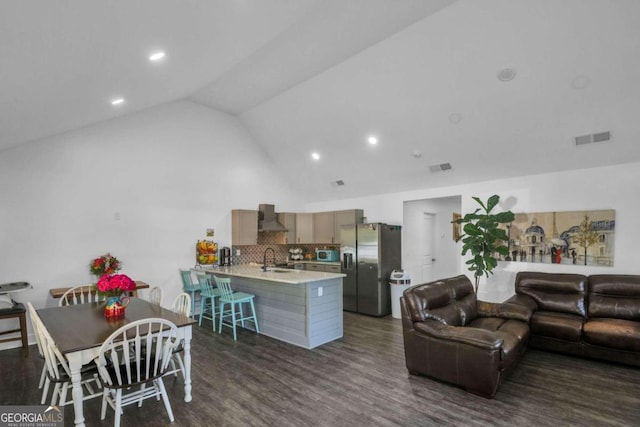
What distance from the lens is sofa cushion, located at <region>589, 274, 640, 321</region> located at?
4023 millimetres

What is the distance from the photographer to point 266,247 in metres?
7.70

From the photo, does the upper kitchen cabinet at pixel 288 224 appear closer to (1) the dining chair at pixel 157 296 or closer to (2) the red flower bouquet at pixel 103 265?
(2) the red flower bouquet at pixel 103 265

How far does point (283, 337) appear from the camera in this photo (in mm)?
4770

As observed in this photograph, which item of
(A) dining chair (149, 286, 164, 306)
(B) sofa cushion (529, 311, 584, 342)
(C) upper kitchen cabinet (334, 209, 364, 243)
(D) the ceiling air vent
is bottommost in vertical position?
(B) sofa cushion (529, 311, 584, 342)

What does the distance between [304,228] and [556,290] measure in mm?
4979

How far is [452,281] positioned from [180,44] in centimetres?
409

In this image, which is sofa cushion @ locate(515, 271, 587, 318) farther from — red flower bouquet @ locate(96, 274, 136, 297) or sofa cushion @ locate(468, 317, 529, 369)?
red flower bouquet @ locate(96, 274, 136, 297)

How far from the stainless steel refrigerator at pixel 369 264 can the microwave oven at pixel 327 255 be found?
55 centimetres

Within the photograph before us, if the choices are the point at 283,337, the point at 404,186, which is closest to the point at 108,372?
the point at 283,337

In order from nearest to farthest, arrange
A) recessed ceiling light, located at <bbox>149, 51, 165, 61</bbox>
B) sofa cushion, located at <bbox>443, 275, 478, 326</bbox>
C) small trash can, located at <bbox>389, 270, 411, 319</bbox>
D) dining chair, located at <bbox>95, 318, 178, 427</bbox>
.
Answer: dining chair, located at <bbox>95, 318, 178, 427</bbox>, recessed ceiling light, located at <bbox>149, 51, 165, 61</bbox>, sofa cushion, located at <bbox>443, 275, 478, 326</bbox>, small trash can, located at <bbox>389, 270, 411, 319</bbox>

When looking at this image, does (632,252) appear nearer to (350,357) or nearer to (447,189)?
(447,189)

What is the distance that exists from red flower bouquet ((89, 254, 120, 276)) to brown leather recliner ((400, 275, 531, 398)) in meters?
4.61

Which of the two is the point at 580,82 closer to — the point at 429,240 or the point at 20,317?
the point at 429,240

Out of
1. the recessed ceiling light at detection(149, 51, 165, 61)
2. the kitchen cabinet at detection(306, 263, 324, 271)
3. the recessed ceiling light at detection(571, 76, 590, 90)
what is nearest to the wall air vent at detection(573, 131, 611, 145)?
the recessed ceiling light at detection(571, 76, 590, 90)
